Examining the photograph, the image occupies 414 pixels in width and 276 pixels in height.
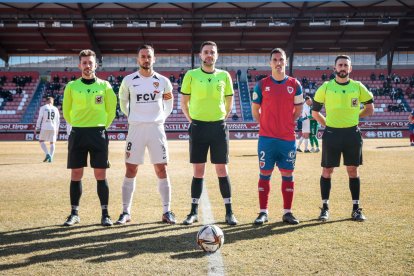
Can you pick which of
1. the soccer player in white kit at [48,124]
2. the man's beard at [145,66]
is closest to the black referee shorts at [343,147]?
the man's beard at [145,66]

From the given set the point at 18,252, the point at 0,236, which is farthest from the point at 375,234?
the point at 0,236

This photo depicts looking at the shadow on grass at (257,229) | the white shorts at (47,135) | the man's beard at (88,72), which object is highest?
the man's beard at (88,72)

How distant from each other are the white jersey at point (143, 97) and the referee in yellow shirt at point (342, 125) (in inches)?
→ 90.4

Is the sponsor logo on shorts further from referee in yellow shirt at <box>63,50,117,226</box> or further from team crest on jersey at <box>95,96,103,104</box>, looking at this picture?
team crest on jersey at <box>95,96,103,104</box>

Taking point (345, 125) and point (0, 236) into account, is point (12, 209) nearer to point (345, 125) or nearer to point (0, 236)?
point (0, 236)

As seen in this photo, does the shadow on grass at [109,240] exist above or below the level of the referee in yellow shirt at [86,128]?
below

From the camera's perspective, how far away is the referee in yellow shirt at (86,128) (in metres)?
5.43

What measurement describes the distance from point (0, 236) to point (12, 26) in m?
34.8

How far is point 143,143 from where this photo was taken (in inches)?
215

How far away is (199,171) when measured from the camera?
18.7ft

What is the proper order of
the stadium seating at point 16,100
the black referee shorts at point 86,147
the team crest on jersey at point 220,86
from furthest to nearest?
the stadium seating at point 16,100, the team crest on jersey at point 220,86, the black referee shorts at point 86,147

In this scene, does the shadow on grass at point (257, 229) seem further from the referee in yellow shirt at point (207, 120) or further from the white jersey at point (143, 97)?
the white jersey at point (143, 97)

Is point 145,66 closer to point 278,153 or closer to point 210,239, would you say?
point 278,153

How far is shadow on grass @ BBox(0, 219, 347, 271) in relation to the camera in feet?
13.2
